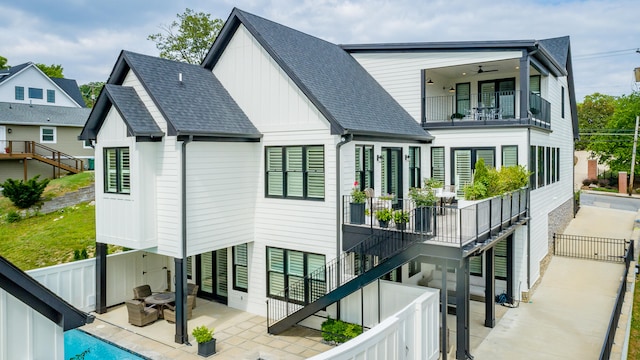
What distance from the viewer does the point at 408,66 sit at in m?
18.5

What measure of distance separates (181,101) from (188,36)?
24.5m

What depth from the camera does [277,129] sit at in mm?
14211

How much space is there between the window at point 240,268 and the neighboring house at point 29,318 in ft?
29.7

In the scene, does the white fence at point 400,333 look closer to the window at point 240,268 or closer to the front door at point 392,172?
the front door at point 392,172

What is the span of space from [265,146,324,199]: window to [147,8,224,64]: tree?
2432cm

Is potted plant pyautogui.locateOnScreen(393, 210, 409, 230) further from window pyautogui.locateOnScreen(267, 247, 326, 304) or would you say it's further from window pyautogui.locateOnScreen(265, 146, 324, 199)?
window pyautogui.locateOnScreen(267, 247, 326, 304)

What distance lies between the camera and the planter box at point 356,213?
41.1 ft

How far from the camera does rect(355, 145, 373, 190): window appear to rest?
45.7 feet

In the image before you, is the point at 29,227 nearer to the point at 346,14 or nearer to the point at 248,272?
the point at 248,272

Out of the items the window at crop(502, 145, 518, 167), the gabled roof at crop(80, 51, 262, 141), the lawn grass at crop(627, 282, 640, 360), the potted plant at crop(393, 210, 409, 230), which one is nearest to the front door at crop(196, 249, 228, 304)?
the gabled roof at crop(80, 51, 262, 141)

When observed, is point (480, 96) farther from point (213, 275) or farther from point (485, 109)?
point (213, 275)

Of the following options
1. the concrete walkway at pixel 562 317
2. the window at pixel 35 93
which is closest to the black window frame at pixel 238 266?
the concrete walkway at pixel 562 317

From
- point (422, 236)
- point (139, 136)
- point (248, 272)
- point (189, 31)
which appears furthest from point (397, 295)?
point (189, 31)

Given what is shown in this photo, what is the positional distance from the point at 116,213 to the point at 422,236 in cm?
887
